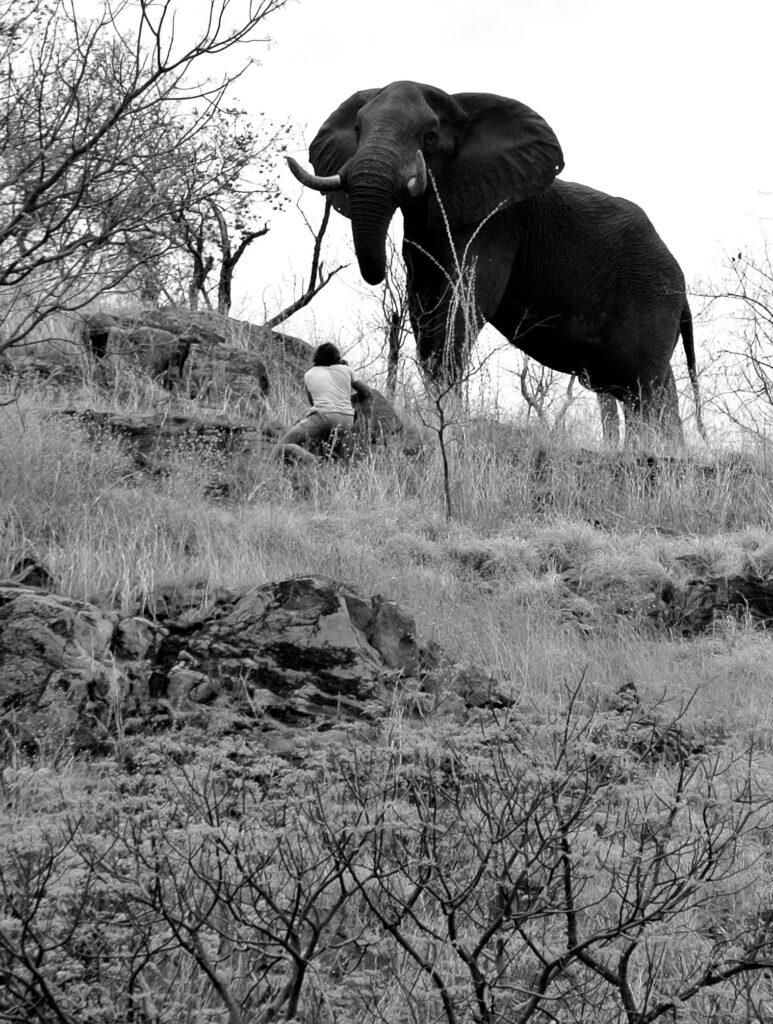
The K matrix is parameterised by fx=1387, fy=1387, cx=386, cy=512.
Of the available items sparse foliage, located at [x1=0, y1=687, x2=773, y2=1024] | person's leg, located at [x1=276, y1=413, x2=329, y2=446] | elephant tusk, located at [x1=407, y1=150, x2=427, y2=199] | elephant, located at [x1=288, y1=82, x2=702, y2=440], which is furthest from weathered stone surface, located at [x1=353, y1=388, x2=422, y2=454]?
sparse foliage, located at [x1=0, y1=687, x2=773, y2=1024]

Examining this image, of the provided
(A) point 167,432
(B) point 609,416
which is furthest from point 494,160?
(A) point 167,432

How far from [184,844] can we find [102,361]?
963 centimetres

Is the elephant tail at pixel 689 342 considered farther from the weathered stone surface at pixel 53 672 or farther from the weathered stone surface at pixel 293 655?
the weathered stone surface at pixel 53 672

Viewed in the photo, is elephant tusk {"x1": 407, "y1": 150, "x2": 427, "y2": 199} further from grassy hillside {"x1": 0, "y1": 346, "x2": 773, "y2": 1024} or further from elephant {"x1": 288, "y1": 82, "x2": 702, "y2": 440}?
grassy hillside {"x1": 0, "y1": 346, "x2": 773, "y2": 1024}

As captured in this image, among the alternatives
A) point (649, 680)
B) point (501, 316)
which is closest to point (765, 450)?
point (501, 316)

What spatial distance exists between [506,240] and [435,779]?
987 cm

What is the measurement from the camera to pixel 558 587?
322 inches

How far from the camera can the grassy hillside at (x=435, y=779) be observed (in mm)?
2965

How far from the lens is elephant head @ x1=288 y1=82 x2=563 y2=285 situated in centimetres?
1138

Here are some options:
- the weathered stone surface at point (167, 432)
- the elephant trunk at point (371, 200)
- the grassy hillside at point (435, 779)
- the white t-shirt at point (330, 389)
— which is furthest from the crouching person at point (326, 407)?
the elephant trunk at point (371, 200)

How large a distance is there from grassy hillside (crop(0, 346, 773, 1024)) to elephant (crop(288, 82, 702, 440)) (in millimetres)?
1482

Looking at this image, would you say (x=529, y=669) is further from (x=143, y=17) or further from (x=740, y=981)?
(x=143, y=17)

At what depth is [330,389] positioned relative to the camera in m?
11.4

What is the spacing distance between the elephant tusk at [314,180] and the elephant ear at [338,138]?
33.3 inches
